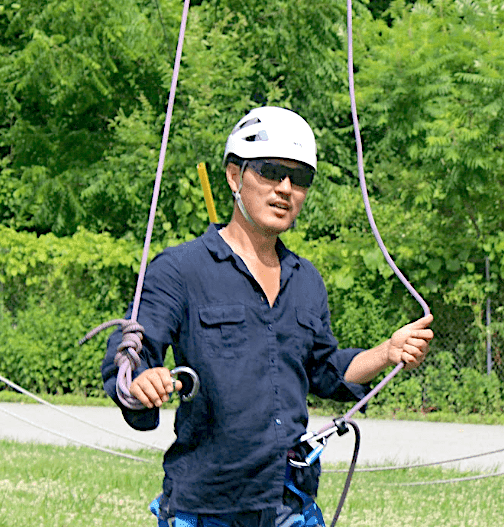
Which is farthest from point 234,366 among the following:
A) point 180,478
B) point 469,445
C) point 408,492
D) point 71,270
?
point 71,270

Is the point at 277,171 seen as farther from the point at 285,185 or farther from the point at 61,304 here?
the point at 61,304

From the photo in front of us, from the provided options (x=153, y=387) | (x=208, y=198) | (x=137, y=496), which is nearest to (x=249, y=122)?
(x=153, y=387)

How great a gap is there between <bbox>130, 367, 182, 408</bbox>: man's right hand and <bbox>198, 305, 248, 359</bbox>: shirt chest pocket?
332 mm

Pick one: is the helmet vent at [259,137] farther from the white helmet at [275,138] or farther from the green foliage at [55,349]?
the green foliage at [55,349]

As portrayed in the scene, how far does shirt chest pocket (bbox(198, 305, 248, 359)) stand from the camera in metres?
2.84

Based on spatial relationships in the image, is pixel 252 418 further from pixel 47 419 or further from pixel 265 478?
pixel 47 419

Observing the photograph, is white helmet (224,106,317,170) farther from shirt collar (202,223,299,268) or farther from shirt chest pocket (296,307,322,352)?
shirt chest pocket (296,307,322,352)

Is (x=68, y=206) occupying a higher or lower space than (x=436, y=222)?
lower

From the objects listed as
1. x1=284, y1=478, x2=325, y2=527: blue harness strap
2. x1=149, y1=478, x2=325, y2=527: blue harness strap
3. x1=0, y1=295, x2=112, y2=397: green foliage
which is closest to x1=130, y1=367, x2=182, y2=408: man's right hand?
x1=149, y1=478, x2=325, y2=527: blue harness strap

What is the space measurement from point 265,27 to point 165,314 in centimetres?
1175

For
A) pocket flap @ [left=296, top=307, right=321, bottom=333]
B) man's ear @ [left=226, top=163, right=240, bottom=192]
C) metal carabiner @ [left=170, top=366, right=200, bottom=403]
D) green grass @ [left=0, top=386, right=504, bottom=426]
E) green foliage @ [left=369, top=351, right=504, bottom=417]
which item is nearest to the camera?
metal carabiner @ [left=170, top=366, right=200, bottom=403]

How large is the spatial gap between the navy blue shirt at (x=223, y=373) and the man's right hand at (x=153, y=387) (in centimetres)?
16

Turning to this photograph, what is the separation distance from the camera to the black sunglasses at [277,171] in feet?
9.95

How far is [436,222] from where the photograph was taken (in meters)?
10.9
